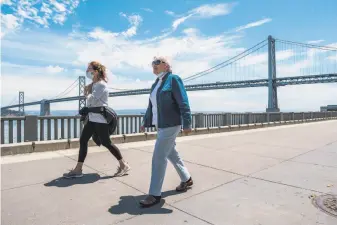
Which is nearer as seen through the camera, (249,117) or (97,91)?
(97,91)

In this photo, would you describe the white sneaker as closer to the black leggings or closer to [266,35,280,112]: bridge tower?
the black leggings

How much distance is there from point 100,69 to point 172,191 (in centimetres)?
211

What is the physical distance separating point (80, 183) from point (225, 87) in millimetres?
67324

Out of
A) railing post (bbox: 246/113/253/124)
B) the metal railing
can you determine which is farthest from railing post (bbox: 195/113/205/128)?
railing post (bbox: 246/113/253/124)

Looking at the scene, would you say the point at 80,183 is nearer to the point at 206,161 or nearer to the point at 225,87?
the point at 206,161

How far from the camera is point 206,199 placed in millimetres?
3291

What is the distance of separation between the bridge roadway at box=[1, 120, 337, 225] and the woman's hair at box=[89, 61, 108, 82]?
1.53 m

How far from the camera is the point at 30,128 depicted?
21.2ft

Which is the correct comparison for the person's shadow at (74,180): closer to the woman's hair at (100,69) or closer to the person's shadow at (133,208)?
the person's shadow at (133,208)

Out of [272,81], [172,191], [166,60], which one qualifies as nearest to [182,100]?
[166,60]

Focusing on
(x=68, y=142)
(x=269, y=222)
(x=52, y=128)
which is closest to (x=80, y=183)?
(x=269, y=222)

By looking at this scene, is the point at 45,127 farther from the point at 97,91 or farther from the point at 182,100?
the point at 182,100

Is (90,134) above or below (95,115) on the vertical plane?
below

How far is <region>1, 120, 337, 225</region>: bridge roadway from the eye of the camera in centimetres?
277
